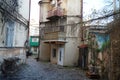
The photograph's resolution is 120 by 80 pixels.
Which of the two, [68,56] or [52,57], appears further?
[52,57]

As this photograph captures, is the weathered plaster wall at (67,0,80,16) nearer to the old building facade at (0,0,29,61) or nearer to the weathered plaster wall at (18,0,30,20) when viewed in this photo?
the weathered plaster wall at (18,0,30,20)

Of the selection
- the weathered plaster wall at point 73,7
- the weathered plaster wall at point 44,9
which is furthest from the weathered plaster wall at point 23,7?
the weathered plaster wall at point 44,9

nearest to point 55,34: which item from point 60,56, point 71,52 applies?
point 60,56

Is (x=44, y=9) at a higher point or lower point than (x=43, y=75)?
higher

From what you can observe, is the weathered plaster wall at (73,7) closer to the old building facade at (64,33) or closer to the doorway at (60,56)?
the old building facade at (64,33)

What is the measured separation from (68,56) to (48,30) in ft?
20.8

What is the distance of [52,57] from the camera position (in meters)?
26.0

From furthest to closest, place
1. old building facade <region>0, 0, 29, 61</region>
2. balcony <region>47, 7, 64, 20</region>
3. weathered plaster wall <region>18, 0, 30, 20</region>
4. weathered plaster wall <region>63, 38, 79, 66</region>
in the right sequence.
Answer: balcony <region>47, 7, 64, 20</region> < weathered plaster wall <region>63, 38, 79, 66</region> < weathered plaster wall <region>18, 0, 30, 20</region> < old building facade <region>0, 0, 29, 61</region>

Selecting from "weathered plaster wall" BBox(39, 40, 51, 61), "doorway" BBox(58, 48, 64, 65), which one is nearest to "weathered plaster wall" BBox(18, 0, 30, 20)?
"doorway" BBox(58, 48, 64, 65)

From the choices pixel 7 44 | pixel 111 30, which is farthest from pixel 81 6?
pixel 111 30

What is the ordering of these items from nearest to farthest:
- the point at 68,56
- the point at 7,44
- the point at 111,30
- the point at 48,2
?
the point at 111,30
the point at 7,44
the point at 68,56
the point at 48,2

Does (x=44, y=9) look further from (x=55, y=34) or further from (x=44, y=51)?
(x=55, y=34)

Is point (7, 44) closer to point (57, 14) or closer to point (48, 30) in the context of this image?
point (57, 14)

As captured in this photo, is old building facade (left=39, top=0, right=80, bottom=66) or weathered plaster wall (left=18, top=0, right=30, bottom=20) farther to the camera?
old building facade (left=39, top=0, right=80, bottom=66)
